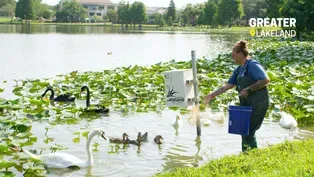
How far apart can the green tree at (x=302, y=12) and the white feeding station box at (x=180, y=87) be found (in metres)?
28.2

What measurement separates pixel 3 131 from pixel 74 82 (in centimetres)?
789

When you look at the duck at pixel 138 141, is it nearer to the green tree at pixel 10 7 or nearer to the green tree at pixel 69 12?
the green tree at pixel 69 12

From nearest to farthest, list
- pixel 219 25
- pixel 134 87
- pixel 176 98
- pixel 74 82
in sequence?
pixel 176 98
pixel 134 87
pixel 74 82
pixel 219 25

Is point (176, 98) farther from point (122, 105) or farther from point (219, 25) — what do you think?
point (219, 25)

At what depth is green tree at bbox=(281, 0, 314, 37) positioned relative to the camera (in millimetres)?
35281

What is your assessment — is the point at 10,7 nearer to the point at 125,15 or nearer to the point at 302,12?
the point at 125,15

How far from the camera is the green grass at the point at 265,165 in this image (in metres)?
5.93

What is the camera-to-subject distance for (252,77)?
7141mm

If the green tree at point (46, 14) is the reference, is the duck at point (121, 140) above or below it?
below

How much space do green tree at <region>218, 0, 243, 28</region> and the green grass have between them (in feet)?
301

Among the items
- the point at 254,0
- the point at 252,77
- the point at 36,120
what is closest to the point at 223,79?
the point at 36,120

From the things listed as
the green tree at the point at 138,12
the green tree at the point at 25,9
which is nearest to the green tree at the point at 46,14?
the green tree at the point at 25,9

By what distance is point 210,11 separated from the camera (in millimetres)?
110812

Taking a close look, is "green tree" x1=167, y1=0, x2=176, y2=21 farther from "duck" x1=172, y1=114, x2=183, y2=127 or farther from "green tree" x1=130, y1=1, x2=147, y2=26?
"duck" x1=172, y1=114, x2=183, y2=127
